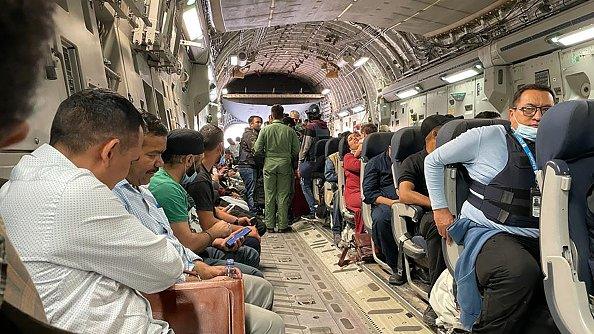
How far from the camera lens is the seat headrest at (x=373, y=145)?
5.02 meters

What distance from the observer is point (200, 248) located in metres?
3.16

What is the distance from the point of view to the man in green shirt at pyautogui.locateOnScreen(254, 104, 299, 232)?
302 inches

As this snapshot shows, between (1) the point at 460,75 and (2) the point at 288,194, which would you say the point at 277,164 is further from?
(1) the point at 460,75

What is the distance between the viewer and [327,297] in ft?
14.5

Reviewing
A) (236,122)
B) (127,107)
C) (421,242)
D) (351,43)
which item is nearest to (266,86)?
(236,122)

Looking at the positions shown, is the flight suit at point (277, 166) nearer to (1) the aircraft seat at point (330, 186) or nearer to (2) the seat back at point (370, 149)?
(1) the aircraft seat at point (330, 186)

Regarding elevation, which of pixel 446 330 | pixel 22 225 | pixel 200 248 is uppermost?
pixel 22 225

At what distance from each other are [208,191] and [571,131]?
96.8 inches

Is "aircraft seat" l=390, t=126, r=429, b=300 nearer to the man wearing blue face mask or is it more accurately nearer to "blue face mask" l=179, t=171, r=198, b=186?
the man wearing blue face mask

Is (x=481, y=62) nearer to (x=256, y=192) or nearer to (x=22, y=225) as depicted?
(x=256, y=192)

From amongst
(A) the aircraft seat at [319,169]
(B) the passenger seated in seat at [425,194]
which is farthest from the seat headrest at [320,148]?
(B) the passenger seated in seat at [425,194]

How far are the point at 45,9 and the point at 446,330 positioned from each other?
3189 millimetres

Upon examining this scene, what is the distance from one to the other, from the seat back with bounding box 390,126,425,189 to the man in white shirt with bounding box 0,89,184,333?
10.0ft

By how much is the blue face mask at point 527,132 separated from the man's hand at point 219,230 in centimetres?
203
